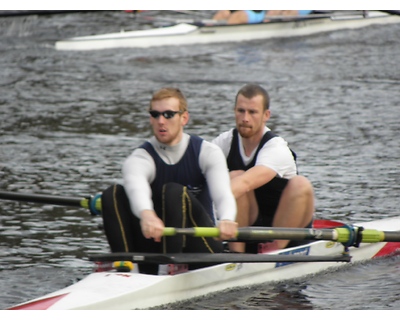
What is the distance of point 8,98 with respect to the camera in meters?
14.3

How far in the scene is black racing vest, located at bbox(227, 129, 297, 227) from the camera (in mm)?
6402

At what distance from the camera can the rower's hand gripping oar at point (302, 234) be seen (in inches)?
216

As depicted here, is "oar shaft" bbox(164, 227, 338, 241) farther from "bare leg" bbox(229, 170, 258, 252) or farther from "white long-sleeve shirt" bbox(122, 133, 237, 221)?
"bare leg" bbox(229, 170, 258, 252)

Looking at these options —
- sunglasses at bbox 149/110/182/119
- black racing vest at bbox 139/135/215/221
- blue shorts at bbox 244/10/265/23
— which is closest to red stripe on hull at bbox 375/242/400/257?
black racing vest at bbox 139/135/215/221

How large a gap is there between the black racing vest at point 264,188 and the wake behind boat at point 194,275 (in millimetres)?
319

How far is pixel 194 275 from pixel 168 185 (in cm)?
59

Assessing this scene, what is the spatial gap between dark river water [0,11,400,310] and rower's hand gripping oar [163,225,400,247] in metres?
0.38

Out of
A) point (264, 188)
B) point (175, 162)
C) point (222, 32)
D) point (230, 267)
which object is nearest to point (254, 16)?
point (222, 32)

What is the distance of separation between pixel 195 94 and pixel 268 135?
333 inches

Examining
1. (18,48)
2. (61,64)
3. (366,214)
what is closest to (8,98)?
(61,64)

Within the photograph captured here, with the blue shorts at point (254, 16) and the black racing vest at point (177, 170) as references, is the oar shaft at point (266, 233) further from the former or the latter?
the blue shorts at point (254, 16)

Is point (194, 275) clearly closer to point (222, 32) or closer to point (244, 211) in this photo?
point (244, 211)

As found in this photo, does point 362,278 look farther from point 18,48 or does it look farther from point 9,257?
point 18,48

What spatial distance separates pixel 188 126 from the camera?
41.6 feet
